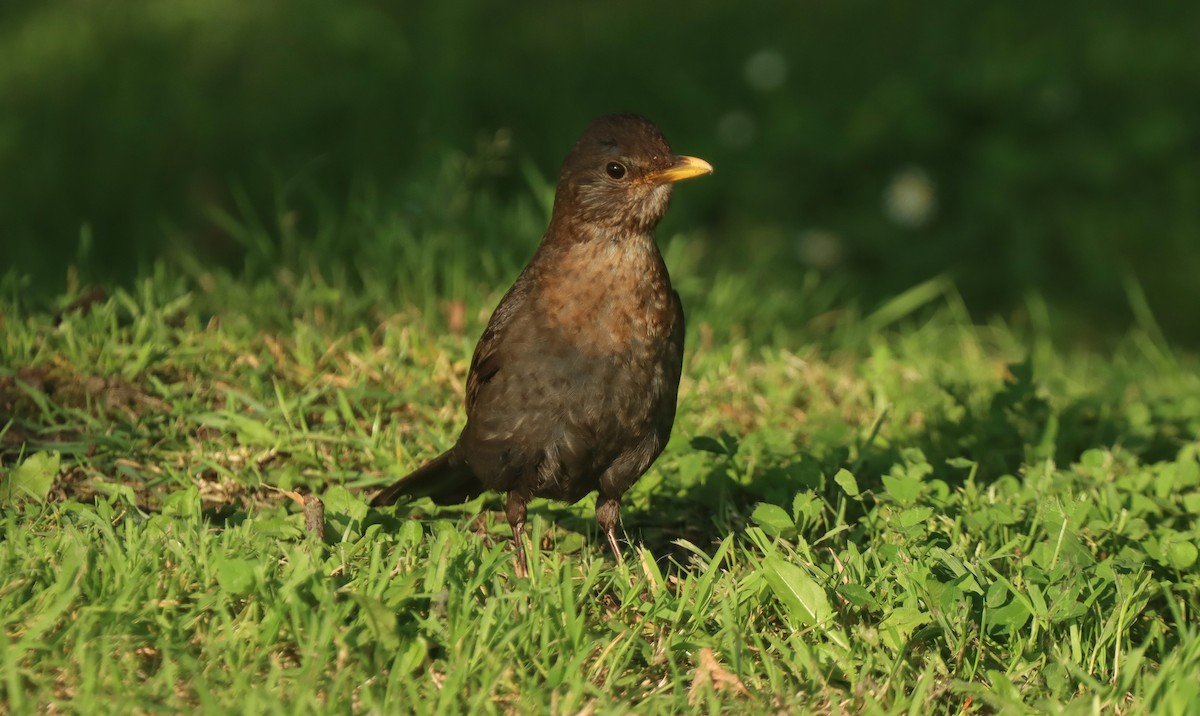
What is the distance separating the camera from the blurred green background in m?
7.73

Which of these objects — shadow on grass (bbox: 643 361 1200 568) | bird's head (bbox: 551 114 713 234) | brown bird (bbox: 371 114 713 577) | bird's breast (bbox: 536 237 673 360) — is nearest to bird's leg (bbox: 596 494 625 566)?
brown bird (bbox: 371 114 713 577)

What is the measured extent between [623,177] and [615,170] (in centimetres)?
3

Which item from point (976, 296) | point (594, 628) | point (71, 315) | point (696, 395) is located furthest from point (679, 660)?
point (976, 296)

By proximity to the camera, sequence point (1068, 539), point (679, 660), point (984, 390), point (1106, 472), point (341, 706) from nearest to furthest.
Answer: point (341, 706) → point (679, 660) → point (1068, 539) → point (1106, 472) → point (984, 390)

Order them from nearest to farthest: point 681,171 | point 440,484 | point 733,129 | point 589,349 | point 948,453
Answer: point 589,349, point 681,171, point 440,484, point 948,453, point 733,129

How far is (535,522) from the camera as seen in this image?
412 cm

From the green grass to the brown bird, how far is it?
243 mm

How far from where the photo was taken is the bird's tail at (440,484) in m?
4.21

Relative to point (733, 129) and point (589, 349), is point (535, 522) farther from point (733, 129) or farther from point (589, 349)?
point (733, 129)

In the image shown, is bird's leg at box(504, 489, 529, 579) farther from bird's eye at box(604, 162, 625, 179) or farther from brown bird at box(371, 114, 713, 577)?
bird's eye at box(604, 162, 625, 179)

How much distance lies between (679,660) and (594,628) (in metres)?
0.22

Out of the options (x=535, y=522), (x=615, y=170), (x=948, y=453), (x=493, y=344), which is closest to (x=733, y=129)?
Answer: (x=948, y=453)

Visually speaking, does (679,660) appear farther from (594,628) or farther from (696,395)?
(696,395)

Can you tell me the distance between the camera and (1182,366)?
259 inches
